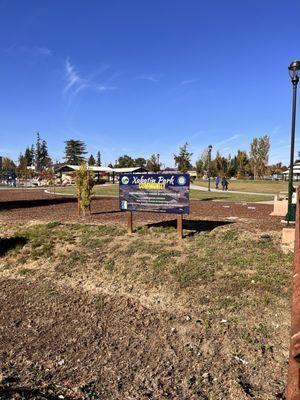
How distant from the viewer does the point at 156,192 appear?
9.43 metres

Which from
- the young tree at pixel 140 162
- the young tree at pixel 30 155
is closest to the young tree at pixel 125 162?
the young tree at pixel 140 162

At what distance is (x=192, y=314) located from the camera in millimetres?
5645

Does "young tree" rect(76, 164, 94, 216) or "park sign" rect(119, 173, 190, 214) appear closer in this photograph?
"park sign" rect(119, 173, 190, 214)

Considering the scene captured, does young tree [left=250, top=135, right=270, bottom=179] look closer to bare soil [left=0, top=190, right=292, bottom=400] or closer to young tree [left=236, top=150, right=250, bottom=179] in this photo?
young tree [left=236, top=150, right=250, bottom=179]

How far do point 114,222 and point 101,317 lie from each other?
5459mm

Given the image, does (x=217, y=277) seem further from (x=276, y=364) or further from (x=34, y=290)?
(x=34, y=290)

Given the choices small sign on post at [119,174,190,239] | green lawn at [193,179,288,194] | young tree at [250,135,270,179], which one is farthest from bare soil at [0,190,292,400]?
young tree at [250,135,270,179]

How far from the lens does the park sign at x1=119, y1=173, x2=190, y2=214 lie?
9086 mm

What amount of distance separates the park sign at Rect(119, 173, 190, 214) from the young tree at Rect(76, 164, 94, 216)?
109 inches

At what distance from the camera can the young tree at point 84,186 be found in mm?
12273

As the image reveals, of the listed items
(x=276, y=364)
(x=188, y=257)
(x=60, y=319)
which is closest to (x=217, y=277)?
(x=188, y=257)

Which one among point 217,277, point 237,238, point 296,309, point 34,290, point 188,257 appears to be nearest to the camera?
point 296,309

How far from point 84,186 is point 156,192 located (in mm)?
4063

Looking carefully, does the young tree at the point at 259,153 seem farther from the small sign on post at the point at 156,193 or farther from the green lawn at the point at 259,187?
the small sign on post at the point at 156,193
